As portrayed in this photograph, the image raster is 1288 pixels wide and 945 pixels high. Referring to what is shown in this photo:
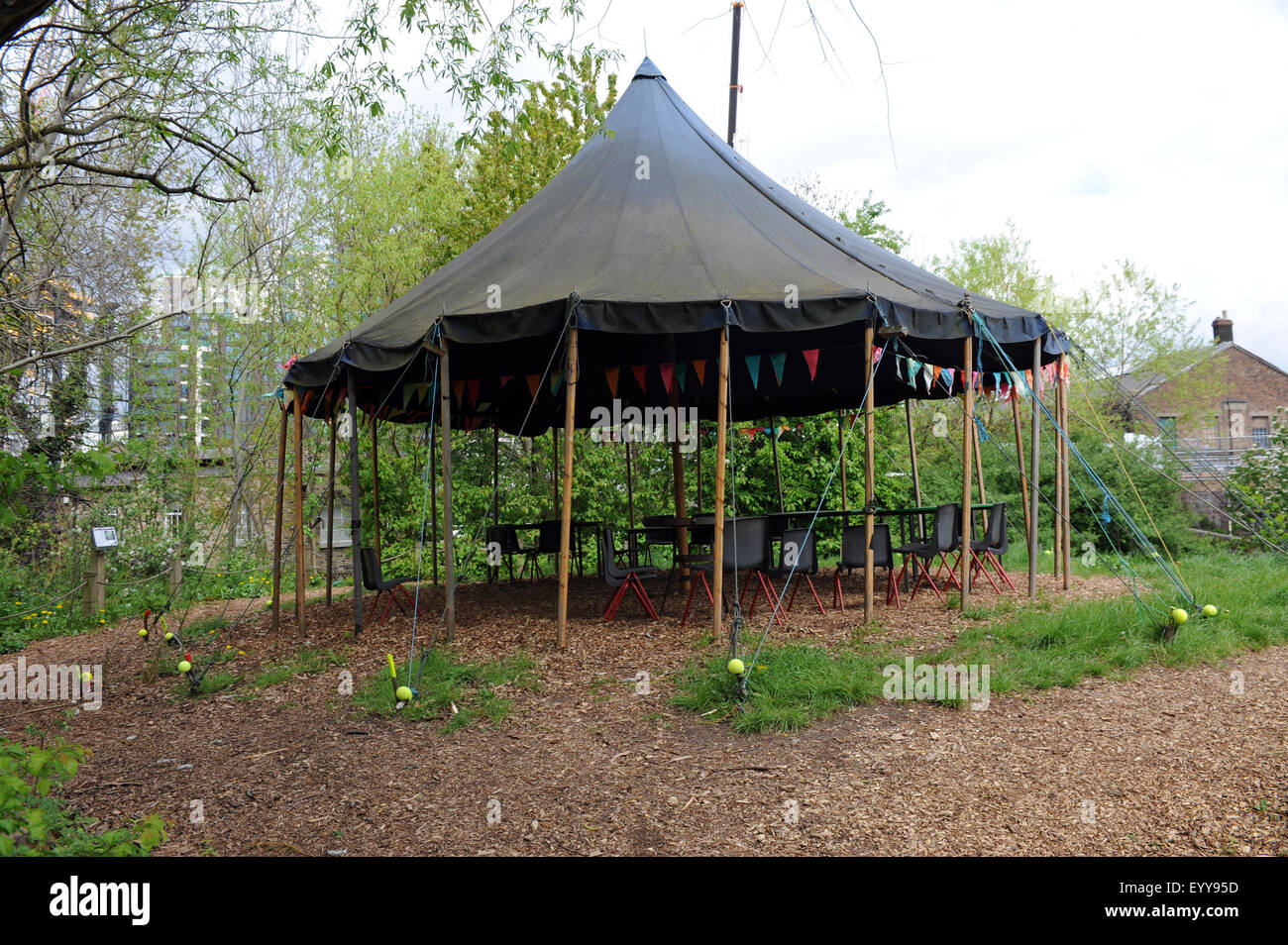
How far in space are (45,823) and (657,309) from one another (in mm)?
4670

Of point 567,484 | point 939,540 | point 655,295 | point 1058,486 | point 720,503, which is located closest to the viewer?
point 720,503

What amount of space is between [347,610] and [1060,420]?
24.0 feet

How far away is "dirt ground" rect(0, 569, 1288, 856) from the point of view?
340cm

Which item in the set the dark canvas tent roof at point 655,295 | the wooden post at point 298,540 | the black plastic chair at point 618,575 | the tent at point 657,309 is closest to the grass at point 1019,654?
the tent at point 657,309

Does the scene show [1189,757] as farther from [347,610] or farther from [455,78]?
[347,610]

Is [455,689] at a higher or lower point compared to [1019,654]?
lower

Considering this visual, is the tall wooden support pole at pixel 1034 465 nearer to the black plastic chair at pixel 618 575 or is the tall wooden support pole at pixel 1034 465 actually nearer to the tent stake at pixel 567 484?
the black plastic chair at pixel 618 575

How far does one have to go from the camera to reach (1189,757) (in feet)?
12.9

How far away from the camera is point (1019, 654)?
5492 mm

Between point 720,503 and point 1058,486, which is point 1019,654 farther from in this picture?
point 1058,486

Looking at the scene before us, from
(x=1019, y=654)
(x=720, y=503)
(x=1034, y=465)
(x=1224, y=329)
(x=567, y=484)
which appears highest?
(x=1224, y=329)

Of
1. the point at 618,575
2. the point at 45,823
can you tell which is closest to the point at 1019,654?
the point at 618,575

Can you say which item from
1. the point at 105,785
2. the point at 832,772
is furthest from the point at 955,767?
the point at 105,785

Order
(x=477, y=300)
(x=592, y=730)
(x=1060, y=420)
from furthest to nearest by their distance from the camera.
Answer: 1. (x=1060, y=420)
2. (x=477, y=300)
3. (x=592, y=730)
